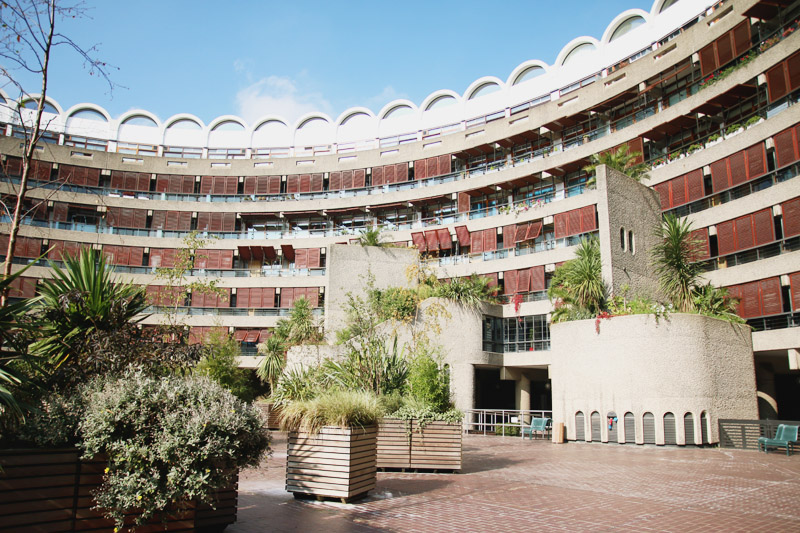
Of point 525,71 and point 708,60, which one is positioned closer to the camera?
point 708,60

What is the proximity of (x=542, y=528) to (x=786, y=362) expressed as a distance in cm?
2236

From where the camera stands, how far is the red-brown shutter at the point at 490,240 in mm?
34875

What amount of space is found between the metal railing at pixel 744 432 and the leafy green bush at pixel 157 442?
17.1m

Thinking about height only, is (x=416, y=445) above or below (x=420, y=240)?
below

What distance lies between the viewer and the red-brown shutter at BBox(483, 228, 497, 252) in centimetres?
3488

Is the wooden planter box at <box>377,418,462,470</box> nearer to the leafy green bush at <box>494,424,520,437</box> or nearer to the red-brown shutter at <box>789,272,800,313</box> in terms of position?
the leafy green bush at <box>494,424,520,437</box>

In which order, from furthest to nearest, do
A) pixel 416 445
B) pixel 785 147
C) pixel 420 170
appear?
pixel 420 170 → pixel 785 147 → pixel 416 445

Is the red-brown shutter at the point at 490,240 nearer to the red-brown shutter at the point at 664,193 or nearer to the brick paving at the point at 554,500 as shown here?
the red-brown shutter at the point at 664,193

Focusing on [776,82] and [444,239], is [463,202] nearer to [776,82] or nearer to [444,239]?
[444,239]

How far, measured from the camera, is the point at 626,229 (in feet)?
79.9

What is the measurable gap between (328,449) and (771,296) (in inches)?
847

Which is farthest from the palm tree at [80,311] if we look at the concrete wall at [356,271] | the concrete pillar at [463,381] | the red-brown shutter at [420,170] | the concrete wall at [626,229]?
the red-brown shutter at [420,170]

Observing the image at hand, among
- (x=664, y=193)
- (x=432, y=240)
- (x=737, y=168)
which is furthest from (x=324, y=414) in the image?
(x=432, y=240)

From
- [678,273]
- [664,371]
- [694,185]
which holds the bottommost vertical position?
[664,371]
